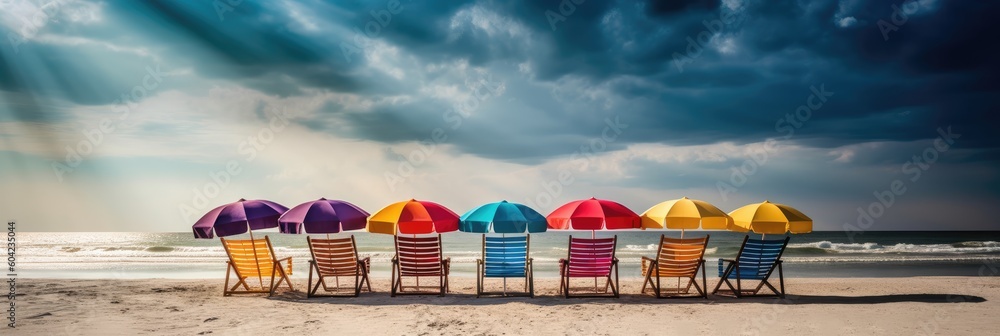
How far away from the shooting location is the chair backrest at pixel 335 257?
1002cm

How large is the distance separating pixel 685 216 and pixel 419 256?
4.23m

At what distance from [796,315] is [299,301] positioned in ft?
24.2

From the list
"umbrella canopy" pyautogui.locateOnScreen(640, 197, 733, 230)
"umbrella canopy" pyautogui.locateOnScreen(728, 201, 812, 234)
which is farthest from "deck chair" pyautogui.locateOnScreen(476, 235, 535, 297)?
"umbrella canopy" pyautogui.locateOnScreen(728, 201, 812, 234)

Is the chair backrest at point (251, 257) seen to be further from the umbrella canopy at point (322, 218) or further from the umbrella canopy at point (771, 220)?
the umbrella canopy at point (771, 220)

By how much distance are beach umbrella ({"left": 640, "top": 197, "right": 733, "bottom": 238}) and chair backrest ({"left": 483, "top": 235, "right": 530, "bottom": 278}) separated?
1984mm

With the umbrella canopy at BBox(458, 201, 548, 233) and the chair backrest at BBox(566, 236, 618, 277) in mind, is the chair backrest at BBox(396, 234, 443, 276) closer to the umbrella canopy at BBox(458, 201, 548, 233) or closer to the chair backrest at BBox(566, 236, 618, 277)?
the umbrella canopy at BBox(458, 201, 548, 233)

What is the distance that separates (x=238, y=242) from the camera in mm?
10188

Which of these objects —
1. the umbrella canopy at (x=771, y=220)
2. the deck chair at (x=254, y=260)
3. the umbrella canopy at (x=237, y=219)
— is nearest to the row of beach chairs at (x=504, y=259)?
the deck chair at (x=254, y=260)

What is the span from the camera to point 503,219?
9547 millimetres

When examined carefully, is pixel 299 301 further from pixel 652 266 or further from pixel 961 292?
pixel 961 292

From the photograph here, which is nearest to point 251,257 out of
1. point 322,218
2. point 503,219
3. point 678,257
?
point 322,218

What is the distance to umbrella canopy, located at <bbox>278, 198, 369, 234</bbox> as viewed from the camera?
9648 millimetres

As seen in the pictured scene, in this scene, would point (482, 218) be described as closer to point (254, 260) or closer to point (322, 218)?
point (322, 218)

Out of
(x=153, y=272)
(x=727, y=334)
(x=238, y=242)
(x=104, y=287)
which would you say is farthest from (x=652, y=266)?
(x=153, y=272)
